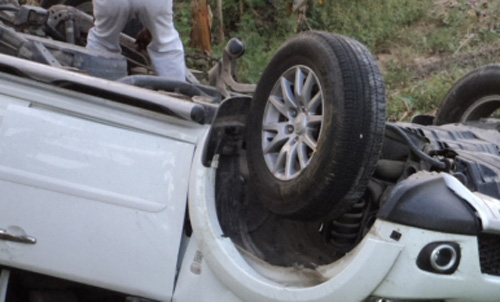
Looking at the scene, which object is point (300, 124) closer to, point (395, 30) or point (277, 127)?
point (277, 127)

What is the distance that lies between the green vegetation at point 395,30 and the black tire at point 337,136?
223 inches

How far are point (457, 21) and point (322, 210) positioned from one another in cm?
784

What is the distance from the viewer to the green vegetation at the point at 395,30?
29.8 ft

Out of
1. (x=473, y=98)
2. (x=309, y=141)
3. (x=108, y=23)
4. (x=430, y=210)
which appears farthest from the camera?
(x=108, y=23)

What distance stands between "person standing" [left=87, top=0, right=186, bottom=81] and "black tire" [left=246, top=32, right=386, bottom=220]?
2083mm

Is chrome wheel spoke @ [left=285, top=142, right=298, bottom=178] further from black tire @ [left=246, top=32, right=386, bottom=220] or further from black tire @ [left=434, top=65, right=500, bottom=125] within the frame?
black tire @ [left=434, top=65, right=500, bottom=125]

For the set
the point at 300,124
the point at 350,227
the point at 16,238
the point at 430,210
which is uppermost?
the point at 300,124

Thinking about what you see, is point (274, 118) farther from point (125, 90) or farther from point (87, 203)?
point (87, 203)

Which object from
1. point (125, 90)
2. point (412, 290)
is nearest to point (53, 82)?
point (125, 90)

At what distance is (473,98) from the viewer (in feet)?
13.9

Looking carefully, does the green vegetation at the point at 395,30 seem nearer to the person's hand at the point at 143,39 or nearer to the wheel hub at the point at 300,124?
the person's hand at the point at 143,39

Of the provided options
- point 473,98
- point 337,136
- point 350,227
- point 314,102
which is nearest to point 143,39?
point 473,98

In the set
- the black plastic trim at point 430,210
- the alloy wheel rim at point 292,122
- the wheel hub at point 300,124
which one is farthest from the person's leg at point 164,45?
the black plastic trim at point 430,210

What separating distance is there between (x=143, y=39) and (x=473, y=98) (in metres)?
2.27
